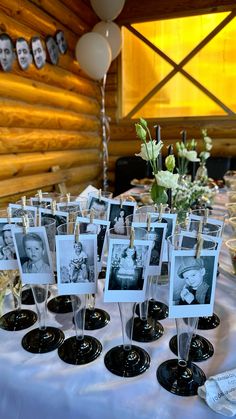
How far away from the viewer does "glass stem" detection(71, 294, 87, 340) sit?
74 centimetres

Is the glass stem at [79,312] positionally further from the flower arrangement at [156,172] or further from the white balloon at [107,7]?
the white balloon at [107,7]

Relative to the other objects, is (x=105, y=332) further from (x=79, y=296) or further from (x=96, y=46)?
(x=96, y=46)

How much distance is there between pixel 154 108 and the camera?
163 inches

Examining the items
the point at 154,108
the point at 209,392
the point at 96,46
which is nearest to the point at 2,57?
the point at 96,46

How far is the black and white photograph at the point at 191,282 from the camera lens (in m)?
0.62

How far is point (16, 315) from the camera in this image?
0.88 m

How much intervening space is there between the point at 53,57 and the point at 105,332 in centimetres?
294

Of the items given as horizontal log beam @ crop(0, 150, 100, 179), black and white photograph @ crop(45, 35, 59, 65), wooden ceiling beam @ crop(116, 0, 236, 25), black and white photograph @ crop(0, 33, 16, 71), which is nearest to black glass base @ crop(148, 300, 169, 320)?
horizontal log beam @ crop(0, 150, 100, 179)

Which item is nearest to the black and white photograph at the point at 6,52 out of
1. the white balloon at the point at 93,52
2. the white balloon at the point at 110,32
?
the white balloon at the point at 93,52

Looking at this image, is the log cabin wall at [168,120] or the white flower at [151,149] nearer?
the white flower at [151,149]

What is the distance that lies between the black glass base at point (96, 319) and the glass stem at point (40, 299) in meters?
0.11

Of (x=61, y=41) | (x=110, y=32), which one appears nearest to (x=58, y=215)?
(x=61, y=41)

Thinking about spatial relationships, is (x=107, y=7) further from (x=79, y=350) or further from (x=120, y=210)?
(x=79, y=350)

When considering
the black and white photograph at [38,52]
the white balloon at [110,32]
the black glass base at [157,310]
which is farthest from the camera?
the white balloon at [110,32]
